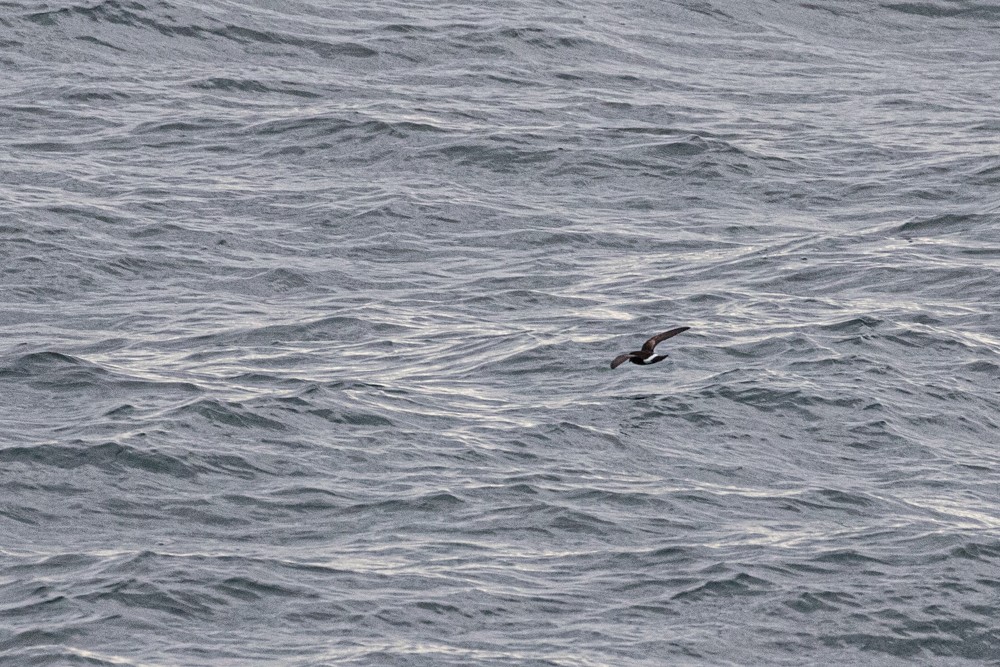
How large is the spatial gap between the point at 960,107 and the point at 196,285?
1444cm

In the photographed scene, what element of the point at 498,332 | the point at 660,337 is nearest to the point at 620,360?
the point at 660,337

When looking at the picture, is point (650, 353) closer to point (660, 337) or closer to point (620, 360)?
point (660, 337)

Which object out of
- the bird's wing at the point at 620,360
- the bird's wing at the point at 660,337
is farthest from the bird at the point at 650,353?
the bird's wing at the point at 620,360

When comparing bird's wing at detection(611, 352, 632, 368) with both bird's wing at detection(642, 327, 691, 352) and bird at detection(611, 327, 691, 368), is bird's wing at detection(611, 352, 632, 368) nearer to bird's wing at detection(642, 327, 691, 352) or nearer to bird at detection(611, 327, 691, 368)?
bird at detection(611, 327, 691, 368)

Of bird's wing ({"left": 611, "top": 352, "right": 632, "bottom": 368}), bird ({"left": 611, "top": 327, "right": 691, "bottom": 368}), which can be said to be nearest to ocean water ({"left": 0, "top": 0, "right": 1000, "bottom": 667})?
bird ({"left": 611, "top": 327, "right": 691, "bottom": 368})

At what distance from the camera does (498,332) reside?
80.4 feet

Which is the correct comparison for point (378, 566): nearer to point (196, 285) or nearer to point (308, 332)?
point (308, 332)

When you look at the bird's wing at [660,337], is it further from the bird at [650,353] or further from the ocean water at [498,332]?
the ocean water at [498,332]

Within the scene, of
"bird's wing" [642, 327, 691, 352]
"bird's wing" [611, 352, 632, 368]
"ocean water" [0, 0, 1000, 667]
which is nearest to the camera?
"ocean water" [0, 0, 1000, 667]

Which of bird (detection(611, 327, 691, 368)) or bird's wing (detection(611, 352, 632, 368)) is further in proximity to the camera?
bird (detection(611, 327, 691, 368))

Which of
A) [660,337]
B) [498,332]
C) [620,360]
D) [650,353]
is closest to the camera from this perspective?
[620,360]

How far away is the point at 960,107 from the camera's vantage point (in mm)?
34188

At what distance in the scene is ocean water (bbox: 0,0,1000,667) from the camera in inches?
695

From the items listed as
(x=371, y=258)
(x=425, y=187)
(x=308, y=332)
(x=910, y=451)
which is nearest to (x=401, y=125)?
(x=425, y=187)
